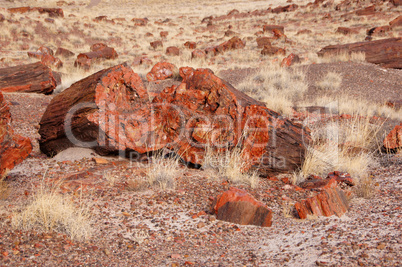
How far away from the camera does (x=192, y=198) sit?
444cm

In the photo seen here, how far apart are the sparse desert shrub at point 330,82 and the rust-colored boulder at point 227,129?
18.6ft

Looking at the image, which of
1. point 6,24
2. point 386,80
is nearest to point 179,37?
point 6,24

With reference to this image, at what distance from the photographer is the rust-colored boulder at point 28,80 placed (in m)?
9.62

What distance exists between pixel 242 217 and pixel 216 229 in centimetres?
33

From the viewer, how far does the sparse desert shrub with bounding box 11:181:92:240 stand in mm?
3354

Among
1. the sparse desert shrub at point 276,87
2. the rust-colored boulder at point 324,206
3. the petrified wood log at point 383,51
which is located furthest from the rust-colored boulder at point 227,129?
the petrified wood log at point 383,51

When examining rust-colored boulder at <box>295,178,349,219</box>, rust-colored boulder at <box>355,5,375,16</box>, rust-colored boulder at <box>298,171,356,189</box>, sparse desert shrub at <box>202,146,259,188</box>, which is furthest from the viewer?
rust-colored boulder at <box>355,5,375,16</box>

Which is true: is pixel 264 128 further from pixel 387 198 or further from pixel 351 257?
pixel 351 257

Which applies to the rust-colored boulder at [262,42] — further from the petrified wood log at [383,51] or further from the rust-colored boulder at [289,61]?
the petrified wood log at [383,51]

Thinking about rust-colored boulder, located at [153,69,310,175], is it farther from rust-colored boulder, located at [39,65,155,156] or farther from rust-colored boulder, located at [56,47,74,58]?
rust-colored boulder, located at [56,47,74,58]

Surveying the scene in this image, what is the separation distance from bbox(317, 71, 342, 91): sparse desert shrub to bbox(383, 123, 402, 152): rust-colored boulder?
457 cm

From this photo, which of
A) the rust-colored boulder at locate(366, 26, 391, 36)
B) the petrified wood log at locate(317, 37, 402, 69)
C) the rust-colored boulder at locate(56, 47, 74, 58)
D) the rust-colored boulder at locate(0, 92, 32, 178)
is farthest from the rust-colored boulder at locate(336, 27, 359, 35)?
the rust-colored boulder at locate(0, 92, 32, 178)

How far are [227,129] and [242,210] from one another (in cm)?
179

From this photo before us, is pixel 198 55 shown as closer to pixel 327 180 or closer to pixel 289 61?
pixel 289 61
